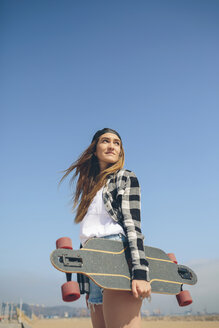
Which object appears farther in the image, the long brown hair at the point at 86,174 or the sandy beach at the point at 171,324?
the sandy beach at the point at 171,324

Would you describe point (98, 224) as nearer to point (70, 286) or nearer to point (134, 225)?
point (134, 225)

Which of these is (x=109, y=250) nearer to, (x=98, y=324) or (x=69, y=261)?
(x=69, y=261)

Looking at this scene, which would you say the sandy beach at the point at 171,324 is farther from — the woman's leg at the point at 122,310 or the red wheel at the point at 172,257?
the woman's leg at the point at 122,310

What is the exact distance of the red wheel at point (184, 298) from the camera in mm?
2092

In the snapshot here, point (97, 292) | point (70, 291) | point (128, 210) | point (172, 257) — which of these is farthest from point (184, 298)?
point (70, 291)

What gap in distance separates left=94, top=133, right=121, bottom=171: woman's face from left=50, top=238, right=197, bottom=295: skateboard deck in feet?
2.95

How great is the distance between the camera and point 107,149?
8.52 feet

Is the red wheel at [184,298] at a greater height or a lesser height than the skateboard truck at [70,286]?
lesser

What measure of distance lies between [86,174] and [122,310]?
52.7 inches

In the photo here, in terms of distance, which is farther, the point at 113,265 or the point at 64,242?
the point at 64,242

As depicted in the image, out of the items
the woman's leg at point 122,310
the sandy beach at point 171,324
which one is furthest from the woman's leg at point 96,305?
the sandy beach at point 171,324

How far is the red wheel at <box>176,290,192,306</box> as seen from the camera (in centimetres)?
209

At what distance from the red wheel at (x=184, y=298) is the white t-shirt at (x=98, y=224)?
715 millimetres

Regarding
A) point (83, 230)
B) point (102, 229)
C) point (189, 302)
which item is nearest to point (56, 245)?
point (83, 230)
